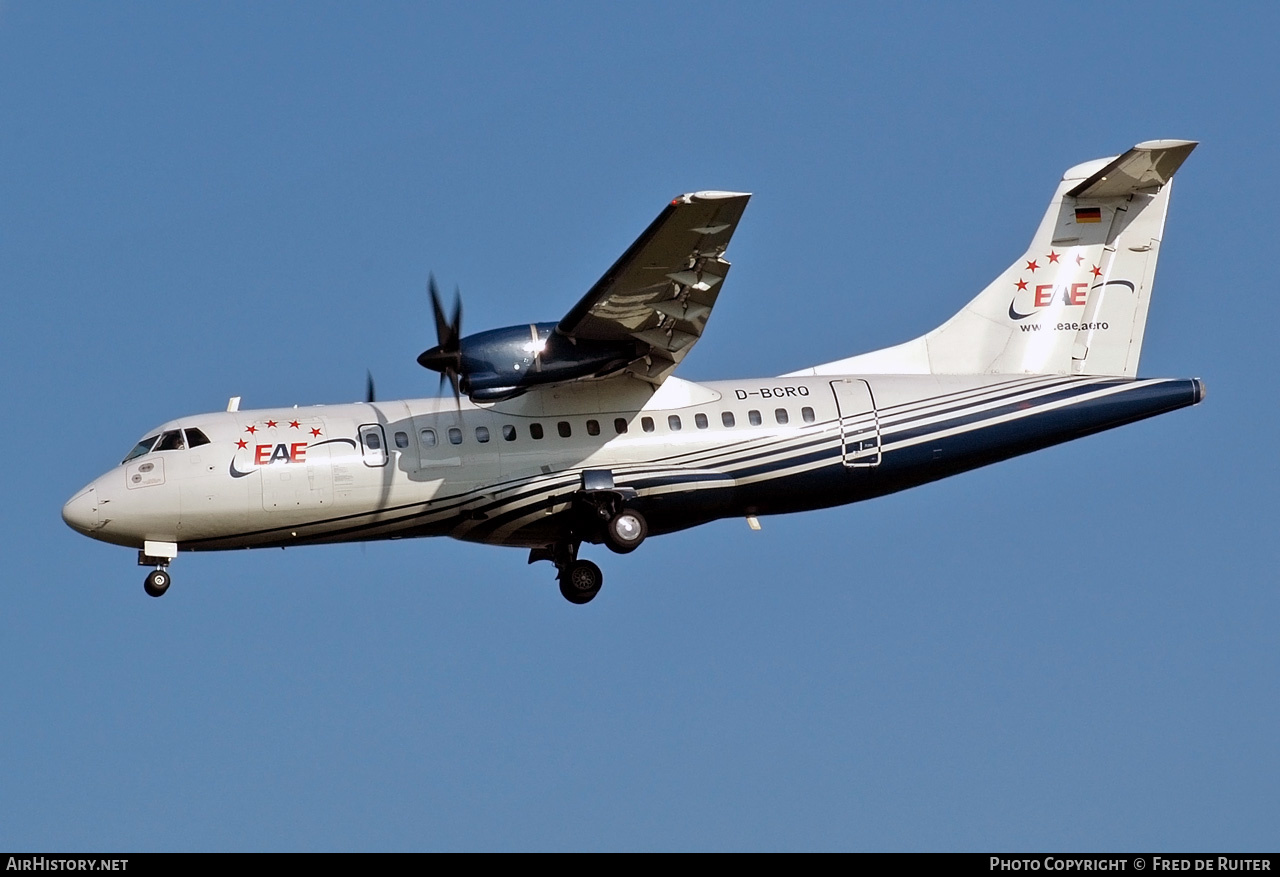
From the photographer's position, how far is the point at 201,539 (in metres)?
23.5

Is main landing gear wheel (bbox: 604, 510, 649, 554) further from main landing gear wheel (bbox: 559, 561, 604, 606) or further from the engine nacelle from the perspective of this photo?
the engine nacelle

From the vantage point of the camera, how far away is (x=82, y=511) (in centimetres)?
2319

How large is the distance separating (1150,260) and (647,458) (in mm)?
8690

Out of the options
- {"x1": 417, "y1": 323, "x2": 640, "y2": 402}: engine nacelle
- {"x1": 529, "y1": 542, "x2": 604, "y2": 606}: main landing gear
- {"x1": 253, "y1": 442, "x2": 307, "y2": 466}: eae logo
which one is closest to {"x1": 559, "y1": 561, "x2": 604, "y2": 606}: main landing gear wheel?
{"x1": 529, "y1": 542, "x2": 604, "y2": 606}: main landing gear

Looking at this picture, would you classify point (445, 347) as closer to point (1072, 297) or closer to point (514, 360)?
point (514, 360)

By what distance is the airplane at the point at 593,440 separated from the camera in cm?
2273

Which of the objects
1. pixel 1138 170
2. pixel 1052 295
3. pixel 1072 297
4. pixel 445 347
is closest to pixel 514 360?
pixel 445 347

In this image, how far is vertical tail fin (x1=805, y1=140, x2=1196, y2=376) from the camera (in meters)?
26.1

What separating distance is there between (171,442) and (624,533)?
6269 mm

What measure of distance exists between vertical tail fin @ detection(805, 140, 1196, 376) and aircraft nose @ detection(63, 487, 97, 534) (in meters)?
10.3

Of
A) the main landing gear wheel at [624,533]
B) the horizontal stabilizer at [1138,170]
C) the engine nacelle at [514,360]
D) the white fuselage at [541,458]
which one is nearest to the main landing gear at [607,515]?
the main landing gear wheel at [624,533]

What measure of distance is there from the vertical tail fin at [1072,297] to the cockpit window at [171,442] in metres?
9.05

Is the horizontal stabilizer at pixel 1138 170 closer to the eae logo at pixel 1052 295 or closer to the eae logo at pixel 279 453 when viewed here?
the eae logo at pixel 1052 295
